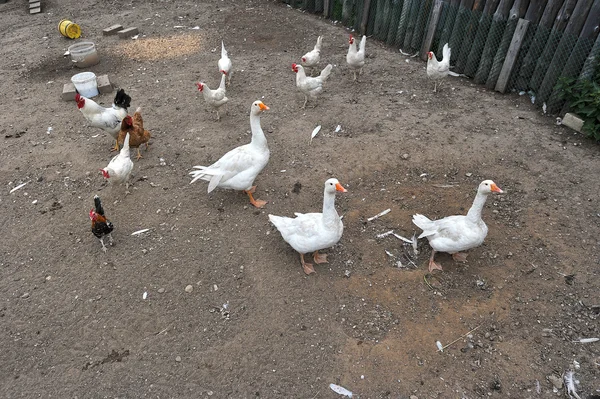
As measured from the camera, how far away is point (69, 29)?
10891 mm

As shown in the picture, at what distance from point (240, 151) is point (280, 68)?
15.6 ft

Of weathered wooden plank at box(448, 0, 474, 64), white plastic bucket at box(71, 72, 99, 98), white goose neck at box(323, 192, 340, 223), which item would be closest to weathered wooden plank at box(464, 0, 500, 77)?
weathered wooden plank at box(448, 0, 474, 64)

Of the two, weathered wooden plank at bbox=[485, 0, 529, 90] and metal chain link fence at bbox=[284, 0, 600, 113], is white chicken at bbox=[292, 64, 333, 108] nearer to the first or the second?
metal chain link fence at bbox=[284, 0, 600, 113]

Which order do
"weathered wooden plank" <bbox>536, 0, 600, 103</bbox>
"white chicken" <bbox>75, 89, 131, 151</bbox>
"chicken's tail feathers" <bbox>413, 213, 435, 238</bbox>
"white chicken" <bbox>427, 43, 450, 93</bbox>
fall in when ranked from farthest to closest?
"white chicken" <bbox>427, 43, 450, 93</bbox> < "weathered wooden plank" <bbox>536, 0, 600, 103</bbox> < "white chicken" <bbox>75, 89, 131, 151</bbox> < "chicken's tail feathers" <bbox>413, 213, 435, 238</bbox>

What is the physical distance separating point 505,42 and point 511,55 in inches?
11.9

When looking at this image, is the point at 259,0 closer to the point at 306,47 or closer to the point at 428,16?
the point at 306,47

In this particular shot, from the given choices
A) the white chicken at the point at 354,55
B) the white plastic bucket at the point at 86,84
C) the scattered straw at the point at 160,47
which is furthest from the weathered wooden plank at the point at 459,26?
the white plastic bucket at the point at 86,84

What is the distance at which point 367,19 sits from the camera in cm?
1095

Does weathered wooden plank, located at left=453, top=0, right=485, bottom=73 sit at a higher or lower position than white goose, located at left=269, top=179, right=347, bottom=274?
higher

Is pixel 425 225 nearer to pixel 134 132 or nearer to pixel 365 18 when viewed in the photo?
pixel 134 132

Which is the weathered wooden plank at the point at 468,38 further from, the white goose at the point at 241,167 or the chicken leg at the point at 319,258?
the chicken leg at the point at 319,258

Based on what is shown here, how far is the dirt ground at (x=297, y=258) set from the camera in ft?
12.9

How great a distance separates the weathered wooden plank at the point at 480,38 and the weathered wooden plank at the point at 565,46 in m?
1.55

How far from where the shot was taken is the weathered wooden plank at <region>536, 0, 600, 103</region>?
6.88 metres
